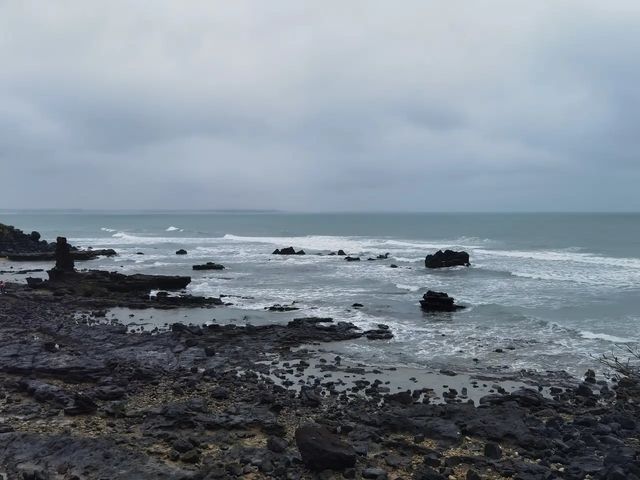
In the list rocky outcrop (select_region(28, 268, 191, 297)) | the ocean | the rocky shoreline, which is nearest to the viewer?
the rocky shoreline

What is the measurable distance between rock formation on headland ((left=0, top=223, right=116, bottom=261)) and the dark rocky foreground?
1455 inches

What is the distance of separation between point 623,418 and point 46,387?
13663 mm

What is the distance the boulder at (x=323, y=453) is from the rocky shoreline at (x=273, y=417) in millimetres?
23

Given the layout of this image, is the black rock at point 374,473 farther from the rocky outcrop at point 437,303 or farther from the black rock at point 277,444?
the rocky outcrop at point 437,303

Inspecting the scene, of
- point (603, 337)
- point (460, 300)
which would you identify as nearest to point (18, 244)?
point (460, 300)

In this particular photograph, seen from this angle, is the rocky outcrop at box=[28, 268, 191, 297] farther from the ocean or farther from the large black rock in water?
the large black rock in water

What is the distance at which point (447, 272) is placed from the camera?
150 feet

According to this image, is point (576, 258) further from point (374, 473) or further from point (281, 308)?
point (374, 473)

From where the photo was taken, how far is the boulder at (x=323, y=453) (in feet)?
31.0

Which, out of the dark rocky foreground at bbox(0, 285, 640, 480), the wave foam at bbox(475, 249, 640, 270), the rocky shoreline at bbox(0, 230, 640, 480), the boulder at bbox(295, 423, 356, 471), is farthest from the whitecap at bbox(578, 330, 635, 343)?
the wave foam at bbox(475, 249, 640, 270)

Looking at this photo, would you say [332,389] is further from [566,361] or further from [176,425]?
[566,361]

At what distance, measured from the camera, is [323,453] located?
9.45m

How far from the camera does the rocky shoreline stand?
9.55 m

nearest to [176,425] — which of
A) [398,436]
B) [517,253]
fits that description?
[398,436]
